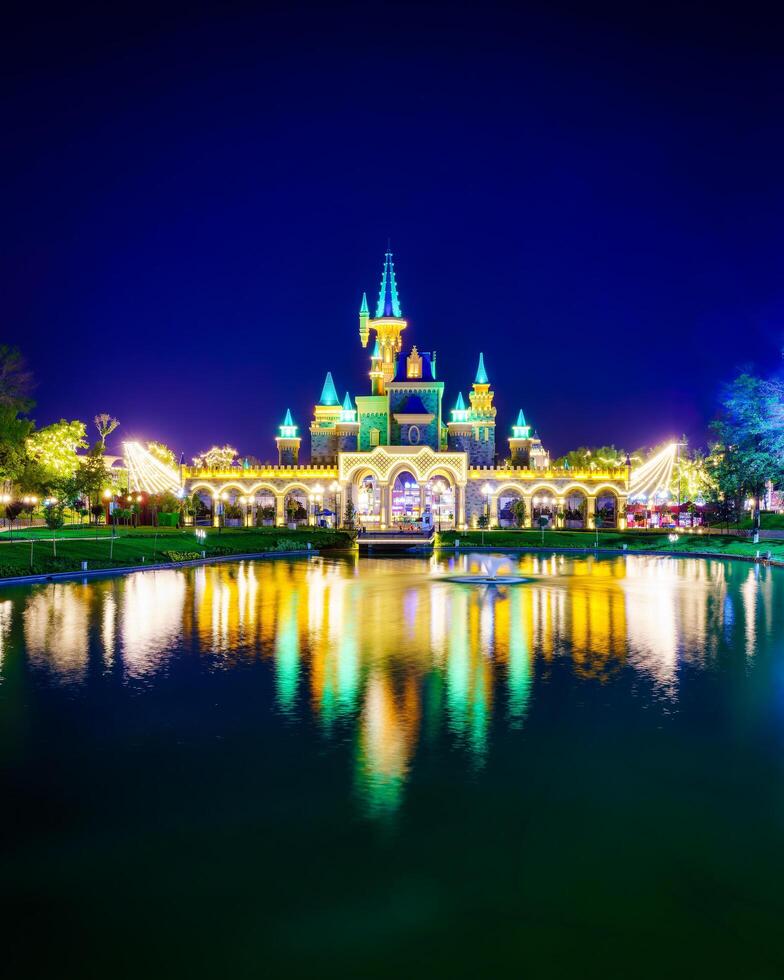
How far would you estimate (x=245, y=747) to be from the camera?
10531 mm

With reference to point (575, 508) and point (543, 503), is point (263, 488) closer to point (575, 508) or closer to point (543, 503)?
point (543, 503)

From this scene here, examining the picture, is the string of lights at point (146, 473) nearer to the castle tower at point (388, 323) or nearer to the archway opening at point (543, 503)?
the castle tower at point (388, 323)

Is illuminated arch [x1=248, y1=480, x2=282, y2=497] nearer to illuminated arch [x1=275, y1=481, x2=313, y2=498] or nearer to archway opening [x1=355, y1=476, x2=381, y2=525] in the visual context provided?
illuminated arch [x1=275, y1=481, x2=313, y2=498]

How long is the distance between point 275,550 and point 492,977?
43135 mm

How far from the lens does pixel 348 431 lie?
284 ft

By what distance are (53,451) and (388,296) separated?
42.1m

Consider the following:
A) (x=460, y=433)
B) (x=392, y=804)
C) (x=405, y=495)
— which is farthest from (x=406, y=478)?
(x=392, y=804)

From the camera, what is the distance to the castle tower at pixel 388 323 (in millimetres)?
86000

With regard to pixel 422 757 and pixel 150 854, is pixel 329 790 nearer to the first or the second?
pixel 422 757

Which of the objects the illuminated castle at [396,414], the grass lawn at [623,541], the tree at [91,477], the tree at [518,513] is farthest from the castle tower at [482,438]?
the tree at [91,477]

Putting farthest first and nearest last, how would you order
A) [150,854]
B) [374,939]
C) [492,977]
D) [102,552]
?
1. [102,552]
2. [150,854]
3. [374,939]
4. [492,977]

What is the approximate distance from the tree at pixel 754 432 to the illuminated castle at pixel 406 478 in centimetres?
1698

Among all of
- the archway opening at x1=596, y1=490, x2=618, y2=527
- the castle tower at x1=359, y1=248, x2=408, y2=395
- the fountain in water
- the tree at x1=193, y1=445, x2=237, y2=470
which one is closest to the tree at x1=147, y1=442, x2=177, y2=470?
the tree at x1=193, y1=445, x2=237, y2=470

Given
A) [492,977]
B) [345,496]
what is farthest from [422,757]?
[345,496]
